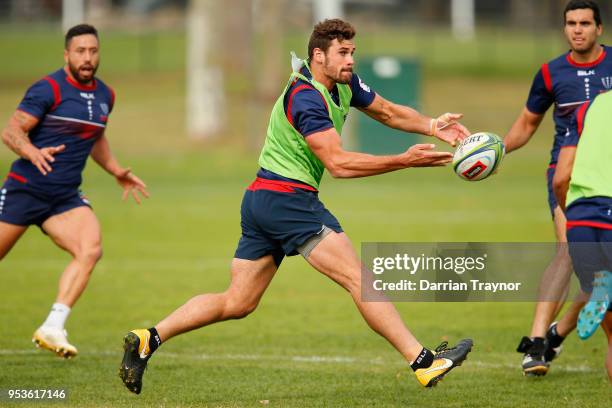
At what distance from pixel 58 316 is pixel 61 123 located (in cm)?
165

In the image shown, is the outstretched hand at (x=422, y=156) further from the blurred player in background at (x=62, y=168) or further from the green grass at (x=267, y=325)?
the blurred player in background at (x=62, y=168)

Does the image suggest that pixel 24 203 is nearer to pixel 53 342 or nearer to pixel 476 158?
pixel 53 342

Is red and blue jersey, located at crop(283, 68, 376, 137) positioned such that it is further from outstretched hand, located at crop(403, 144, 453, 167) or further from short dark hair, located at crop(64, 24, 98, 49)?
short dark hair, located at crop(64, 24, 98, 49)

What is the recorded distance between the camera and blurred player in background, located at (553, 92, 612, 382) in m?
6.66

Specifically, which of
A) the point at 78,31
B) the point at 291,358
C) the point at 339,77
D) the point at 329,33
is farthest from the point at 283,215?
the point at 78,31

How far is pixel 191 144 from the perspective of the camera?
32.6 m

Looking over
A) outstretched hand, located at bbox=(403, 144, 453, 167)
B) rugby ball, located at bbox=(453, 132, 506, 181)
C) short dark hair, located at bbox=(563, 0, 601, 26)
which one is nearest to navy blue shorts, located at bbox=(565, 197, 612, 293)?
outstretched hand, located at bbox=(403, 144, 453, 167)

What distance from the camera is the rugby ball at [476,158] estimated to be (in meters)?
7.75

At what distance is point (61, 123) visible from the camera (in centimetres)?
962

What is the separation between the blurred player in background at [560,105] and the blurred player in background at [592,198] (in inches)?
82.3

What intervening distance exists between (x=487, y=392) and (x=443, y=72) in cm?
3664

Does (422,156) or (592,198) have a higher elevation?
(422,156)

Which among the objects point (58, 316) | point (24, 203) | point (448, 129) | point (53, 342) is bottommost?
point (53, 342)

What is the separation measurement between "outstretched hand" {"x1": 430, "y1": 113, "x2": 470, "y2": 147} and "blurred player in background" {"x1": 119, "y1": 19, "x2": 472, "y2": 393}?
64mm
